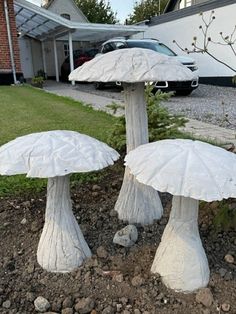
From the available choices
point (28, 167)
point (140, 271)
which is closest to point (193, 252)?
point (140, 271)

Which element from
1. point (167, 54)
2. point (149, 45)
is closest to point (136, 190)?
point (167, 54)

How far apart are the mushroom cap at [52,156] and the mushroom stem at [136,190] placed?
1.58ft

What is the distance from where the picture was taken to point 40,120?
674cm

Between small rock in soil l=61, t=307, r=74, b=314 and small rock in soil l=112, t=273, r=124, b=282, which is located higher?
small rock in soil l=112, t=273, r=124, b=282

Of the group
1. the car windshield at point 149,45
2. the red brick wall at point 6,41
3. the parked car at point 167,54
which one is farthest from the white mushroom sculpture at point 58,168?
the red brick wall at point 6,41

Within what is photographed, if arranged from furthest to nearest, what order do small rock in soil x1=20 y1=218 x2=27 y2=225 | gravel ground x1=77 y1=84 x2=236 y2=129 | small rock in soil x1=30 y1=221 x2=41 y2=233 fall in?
1. gravel ground x1=77 y1=84 x2=236 y2=129
2. small rock in soil x1=20 y1=218 x2=27 y2=225
3. small rock in soil x1=30 y1=221 x2=41 y2=233

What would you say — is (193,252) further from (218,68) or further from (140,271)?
(218,68)

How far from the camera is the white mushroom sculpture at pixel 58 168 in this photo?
174cm

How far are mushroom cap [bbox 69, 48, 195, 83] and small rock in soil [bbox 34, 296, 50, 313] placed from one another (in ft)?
4.11

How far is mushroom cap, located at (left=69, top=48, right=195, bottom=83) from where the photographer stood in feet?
6.23

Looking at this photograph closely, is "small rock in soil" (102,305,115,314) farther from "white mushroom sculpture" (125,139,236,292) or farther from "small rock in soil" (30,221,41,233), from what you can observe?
"small rock in soil" (30,221,41,233)

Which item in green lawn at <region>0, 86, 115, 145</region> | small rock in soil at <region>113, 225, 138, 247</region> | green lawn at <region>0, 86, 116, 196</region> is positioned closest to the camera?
small rock in soil at <region>113, 225, 138, 247</region>

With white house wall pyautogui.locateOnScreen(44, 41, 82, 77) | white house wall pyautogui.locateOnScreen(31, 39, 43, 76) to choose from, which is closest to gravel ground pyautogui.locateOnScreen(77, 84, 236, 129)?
white house wall pyautogui.locateOnScreen(44, 41, 82, 77)

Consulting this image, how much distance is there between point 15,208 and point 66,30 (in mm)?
13588
